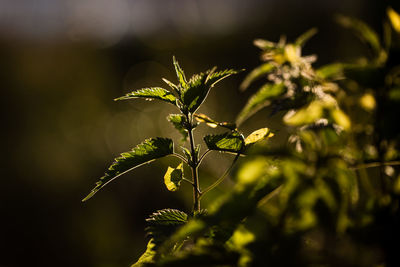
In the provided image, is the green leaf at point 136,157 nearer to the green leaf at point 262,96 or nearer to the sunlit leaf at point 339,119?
the green leaf at point 262,96

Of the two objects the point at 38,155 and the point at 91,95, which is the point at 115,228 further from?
the point at 91,95

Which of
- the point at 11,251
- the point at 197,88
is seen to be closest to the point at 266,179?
the point at 197,88

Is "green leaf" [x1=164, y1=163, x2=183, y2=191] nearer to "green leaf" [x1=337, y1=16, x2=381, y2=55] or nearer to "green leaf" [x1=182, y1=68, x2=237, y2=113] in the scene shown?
"green leaf" [x1=182, y1=68, x2=237, y2=113]

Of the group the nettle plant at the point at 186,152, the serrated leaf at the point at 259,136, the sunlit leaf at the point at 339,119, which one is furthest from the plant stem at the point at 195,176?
the sunlit leaf at the point at 339,119

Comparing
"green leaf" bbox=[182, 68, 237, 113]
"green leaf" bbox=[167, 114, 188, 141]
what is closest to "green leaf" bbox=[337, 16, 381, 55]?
"green leaf" bbox=[182, 68, 237, 113]

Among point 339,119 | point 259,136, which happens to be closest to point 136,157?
point 259,136

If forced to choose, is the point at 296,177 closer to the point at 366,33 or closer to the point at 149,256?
the point at 149,256
